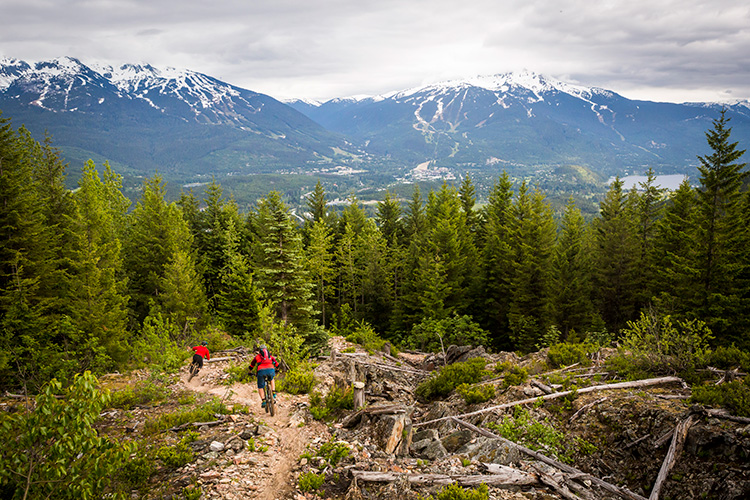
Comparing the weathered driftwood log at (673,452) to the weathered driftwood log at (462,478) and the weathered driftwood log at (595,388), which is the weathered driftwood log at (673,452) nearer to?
the weathered driftwood log at (462,478)

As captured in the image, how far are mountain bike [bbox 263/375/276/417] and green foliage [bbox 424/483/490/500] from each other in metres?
6.19

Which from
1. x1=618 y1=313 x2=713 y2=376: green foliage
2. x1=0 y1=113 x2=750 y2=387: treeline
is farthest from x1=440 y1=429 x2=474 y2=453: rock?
x1=0 y1=113 x2=750 y2=387: treeline

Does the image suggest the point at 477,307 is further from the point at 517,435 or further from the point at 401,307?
the point at 517,435

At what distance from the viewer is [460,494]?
267 inches

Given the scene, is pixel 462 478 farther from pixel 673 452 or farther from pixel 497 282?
pixel 497 282

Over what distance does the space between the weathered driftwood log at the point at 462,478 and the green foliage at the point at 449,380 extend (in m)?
5.77

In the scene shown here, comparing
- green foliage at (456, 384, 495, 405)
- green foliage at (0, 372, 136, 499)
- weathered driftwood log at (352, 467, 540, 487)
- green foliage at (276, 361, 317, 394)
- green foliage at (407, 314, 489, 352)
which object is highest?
green foliage at (0, 372, 136, 499)

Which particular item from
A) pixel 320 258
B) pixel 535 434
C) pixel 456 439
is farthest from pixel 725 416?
pixel 320 258

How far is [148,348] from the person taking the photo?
15609 mm

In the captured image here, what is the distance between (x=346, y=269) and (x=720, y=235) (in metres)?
27.7

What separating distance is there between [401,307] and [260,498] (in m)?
27.9

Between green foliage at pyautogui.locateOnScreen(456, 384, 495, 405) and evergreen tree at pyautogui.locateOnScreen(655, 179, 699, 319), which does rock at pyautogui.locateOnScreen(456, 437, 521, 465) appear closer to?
green foliage at pyautogui.locateOnScreen(456, 384, 495, 405)

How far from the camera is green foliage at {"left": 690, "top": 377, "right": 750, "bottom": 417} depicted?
7.93 metres

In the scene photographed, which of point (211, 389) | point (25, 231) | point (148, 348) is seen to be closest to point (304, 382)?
point (211, 389)
